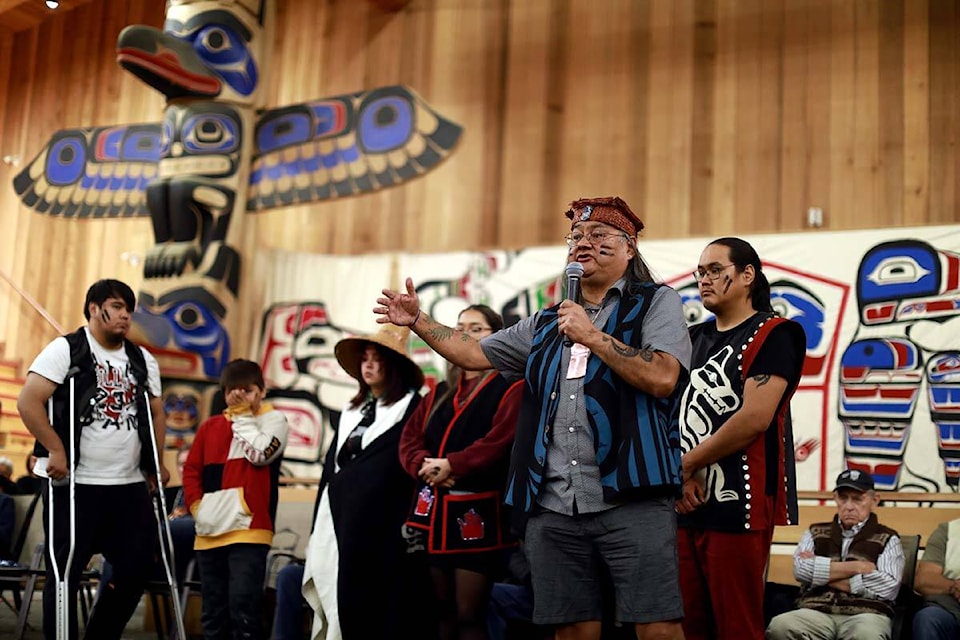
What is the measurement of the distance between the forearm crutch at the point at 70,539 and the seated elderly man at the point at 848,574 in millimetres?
2649

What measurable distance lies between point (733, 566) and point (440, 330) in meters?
1.03

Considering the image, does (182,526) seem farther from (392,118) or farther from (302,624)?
(392,118)

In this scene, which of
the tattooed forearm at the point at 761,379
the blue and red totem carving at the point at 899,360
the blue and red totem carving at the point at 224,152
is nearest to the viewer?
the tattooed forearm at the point at 761,379

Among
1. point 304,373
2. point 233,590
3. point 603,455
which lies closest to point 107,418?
point 233,590

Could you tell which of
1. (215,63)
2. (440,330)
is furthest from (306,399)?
(440,330)

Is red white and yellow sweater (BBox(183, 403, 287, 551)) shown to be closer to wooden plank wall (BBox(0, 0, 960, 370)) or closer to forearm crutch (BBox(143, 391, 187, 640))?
forearm crutch (BBox(143, 391, 187, 640))

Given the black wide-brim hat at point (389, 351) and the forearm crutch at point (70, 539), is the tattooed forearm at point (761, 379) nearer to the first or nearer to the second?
the black wide-brim hat at point (389, 351)

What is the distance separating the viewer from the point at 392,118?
804 cm

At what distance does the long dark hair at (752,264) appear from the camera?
3.38 metres

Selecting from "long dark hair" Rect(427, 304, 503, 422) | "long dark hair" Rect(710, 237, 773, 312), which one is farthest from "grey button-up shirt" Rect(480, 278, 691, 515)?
"long dark hair" Rect(427, 304, 503, 422)

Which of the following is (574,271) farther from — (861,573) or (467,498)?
(861,573)

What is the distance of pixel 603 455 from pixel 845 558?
219 centimetres

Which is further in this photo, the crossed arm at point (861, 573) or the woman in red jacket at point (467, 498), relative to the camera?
the crossed arm at point (861, 573)

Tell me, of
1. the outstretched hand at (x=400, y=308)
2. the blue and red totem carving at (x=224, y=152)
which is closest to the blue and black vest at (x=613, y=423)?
the outstretched hand at (x=400, y=308)
